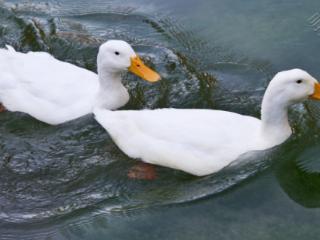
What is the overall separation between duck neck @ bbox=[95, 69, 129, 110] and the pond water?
207mm

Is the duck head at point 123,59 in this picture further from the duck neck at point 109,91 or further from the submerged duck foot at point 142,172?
the submerged duck foot at point 142,172

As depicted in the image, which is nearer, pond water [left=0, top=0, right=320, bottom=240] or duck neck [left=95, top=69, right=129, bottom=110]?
pond water [left=0, top=0, right=320, bottom=240]

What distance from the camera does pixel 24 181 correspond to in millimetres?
6363

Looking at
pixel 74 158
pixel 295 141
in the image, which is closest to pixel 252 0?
pixel 295 141

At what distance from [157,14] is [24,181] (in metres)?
3.20

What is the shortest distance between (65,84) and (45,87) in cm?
20

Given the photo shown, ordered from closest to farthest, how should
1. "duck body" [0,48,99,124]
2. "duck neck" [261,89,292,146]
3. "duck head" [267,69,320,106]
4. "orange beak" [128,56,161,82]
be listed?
"duck head" [267,69,320,106]
"duck neck" [261,89,292,146]
"orange beak" [128,56,161,82]
"duck body" [0,48,99,124]

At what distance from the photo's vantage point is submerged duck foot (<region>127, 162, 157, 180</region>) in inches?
248

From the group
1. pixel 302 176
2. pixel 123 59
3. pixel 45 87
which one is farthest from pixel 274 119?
pixel 45 87

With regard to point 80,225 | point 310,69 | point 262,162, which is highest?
point 310,69

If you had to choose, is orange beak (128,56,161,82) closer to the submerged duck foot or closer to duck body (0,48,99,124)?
duck body (0,48,99,124)

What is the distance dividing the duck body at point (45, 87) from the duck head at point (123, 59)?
0.45m

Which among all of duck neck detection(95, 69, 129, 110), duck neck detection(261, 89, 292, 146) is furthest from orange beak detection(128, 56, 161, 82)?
duck neck detection(261, 89, 292, 146)

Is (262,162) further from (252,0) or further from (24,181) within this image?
(252,0)
